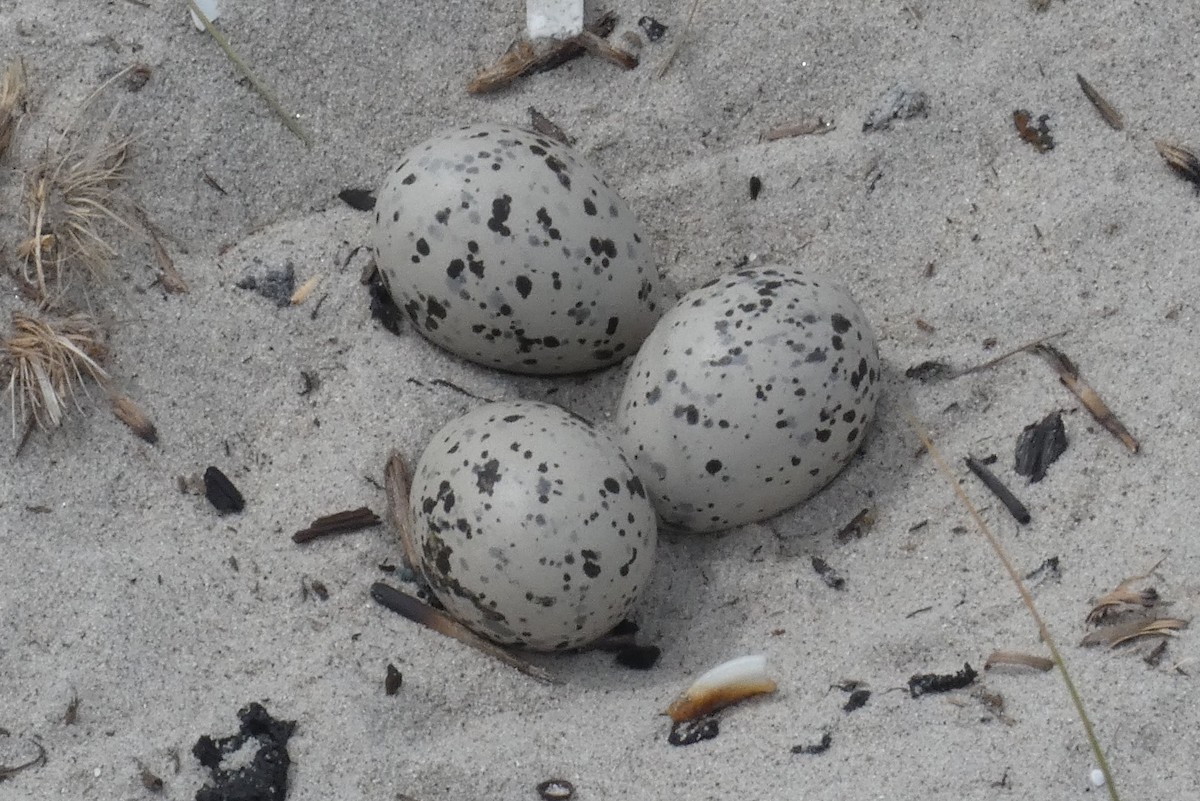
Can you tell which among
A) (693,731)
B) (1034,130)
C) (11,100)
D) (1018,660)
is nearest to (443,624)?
(693,731)

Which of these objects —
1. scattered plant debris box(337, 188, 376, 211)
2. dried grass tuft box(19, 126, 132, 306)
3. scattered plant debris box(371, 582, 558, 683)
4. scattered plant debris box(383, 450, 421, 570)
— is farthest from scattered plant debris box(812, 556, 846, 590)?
dried grass tuft box(19, 126, 132, 306)

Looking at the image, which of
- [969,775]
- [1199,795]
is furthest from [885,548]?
[1199,795]

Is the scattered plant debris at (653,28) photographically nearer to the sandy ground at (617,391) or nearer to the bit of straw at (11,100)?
the sandy ground at (617,391)

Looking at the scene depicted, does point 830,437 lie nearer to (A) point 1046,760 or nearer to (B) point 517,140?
(A) point 1046,760

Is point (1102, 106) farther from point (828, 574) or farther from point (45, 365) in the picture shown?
point (45, 365)

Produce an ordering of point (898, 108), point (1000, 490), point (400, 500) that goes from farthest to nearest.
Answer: point (898, 108) → point (400, 500) → point (1000, 490)
